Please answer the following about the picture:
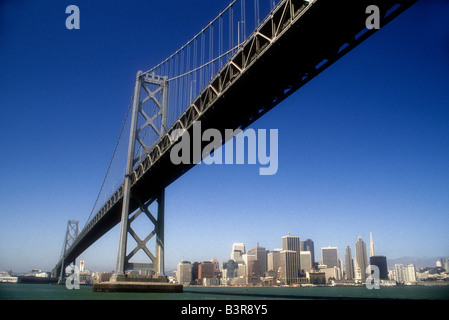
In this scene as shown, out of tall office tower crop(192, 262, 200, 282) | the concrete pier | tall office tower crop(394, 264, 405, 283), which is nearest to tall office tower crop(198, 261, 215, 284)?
tall office tower crop(192, 262, 200, 282)

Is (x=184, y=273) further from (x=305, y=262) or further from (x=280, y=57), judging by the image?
(x=280, y=57)

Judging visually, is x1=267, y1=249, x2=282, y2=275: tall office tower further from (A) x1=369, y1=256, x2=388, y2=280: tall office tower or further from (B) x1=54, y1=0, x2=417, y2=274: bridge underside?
(B) x1=54, y1=0, x2=417, y2=274: bridge underside

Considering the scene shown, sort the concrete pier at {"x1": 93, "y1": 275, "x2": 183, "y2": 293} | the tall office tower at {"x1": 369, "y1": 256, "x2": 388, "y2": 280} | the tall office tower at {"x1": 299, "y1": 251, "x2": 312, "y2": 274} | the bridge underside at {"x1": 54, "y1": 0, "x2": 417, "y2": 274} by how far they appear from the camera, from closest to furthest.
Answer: the bridge underside at {"x1": 54, "y1": 0, "x2": 417, "y2": 274} < the concrete pier at {"x1": 93, "y1": 275, "x2": 183, "y2": 293} < the tall office tower at {"x1": 369, "y1": 256, "x2": 388, "y2": 280} < the tall office tower at {"x1": 299, "y1": 251, "x2": 312, "y2": 274}

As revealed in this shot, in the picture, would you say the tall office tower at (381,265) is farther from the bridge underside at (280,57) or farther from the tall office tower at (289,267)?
the bridge underside at (280,57)

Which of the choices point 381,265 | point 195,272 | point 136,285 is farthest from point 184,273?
point 136,285

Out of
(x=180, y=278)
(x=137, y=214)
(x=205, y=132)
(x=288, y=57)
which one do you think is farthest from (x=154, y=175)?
(x=180, y=278)

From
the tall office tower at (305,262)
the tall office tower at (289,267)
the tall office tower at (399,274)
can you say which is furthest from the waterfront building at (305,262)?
the tall office tower at (399,274)

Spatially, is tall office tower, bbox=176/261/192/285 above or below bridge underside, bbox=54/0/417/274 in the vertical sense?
below
